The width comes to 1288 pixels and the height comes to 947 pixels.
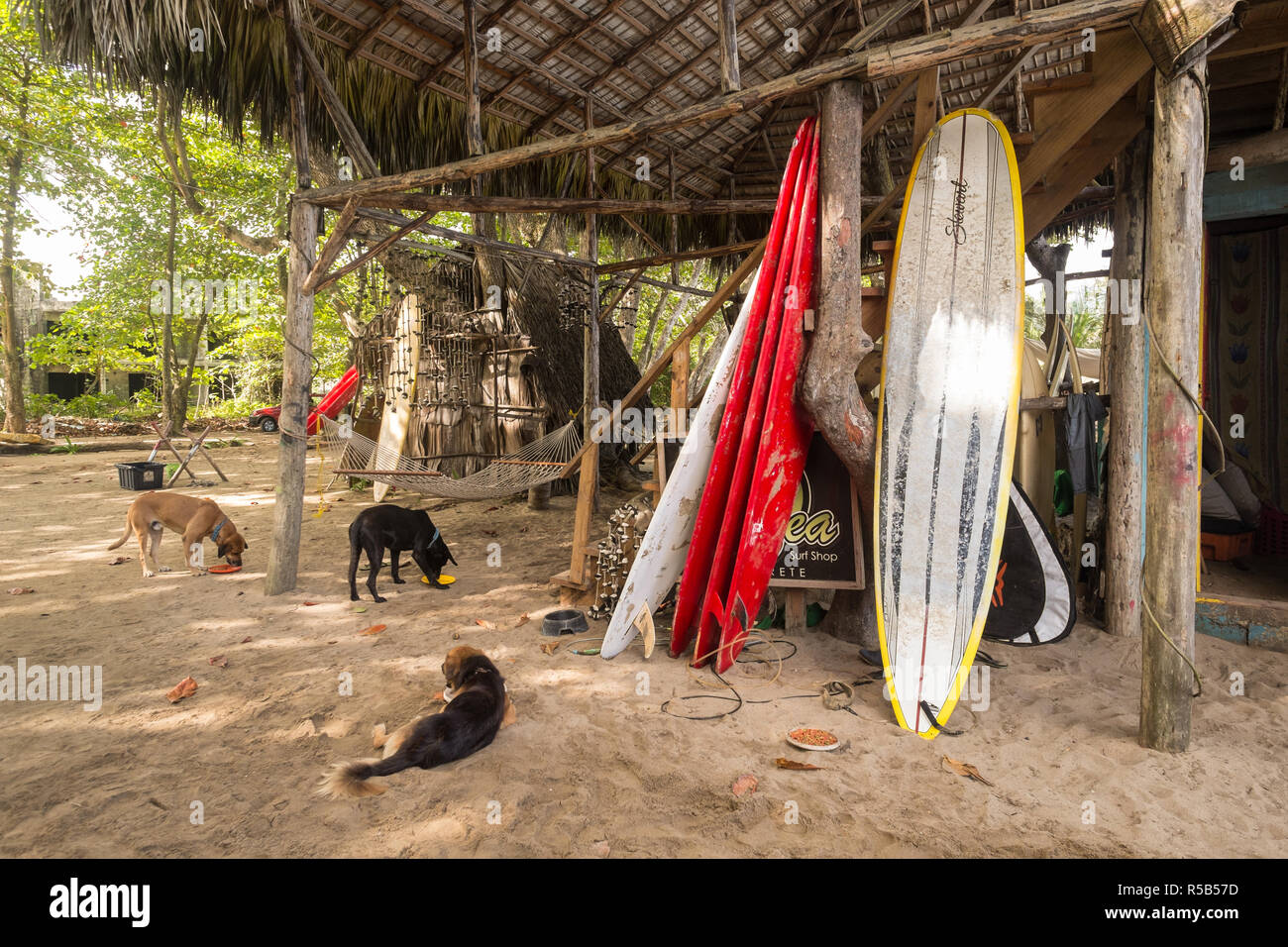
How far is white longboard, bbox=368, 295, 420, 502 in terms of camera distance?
841 cm

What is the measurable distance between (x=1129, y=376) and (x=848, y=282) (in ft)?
5.94

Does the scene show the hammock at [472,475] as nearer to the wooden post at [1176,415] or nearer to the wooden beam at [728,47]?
the wooden beam at [728,47]

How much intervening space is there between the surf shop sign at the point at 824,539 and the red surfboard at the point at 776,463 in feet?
0.68

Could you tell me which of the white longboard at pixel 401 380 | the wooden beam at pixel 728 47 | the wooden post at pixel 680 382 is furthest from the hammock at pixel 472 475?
the wooden beam at pixel 728 47

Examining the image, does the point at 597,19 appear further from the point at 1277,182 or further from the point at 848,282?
the point at 1277,182

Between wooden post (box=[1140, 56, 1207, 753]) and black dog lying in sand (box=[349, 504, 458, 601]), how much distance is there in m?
3.96

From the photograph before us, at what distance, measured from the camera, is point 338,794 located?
2139 mm

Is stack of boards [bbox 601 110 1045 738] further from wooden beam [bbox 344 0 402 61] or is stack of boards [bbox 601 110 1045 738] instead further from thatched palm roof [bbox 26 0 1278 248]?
wooden beam [bbox 344 0 402 61]

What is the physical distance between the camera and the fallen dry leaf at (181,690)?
291cm

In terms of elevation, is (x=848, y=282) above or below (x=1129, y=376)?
above

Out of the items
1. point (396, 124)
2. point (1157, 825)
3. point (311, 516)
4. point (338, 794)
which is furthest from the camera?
point (311, 516)

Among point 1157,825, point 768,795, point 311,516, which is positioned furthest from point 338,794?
point 311,516

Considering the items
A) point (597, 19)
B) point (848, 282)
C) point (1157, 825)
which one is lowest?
point (1157, 825)

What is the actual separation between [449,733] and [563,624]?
55.3 inches
